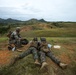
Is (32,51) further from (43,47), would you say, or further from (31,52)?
(43,47)

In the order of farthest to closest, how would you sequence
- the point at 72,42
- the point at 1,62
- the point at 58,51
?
the point at 72,42 < the point at 58,51 < the point at 1,62

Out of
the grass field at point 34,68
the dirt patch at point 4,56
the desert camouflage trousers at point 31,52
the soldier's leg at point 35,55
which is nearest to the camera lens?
the grass field at point 34,68

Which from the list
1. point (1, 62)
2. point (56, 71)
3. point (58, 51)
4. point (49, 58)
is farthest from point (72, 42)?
point (1, 62)

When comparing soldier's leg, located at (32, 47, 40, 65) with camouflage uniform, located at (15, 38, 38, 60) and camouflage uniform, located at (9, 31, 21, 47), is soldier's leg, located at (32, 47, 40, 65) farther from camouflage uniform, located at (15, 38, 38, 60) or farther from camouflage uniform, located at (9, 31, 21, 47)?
camouflage uniform, located at (9, 31, 21, 47)

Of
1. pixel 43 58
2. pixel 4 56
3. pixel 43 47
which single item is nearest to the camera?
pixel 43 58

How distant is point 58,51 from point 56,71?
9.75 ft

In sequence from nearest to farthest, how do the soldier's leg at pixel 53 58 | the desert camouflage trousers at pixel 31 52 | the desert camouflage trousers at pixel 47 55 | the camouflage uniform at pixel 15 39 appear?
the desert camouflage trousers at pixel 47 55
the soldier's leg at pixel 53 58
the desert camouflage trousers at pixel 31 52
the camouflage uniform at pixel 15 39

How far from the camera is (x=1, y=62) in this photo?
485 inches

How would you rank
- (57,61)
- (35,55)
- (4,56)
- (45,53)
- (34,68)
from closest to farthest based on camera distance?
(34,68) < (57,61) < (35,55) < (45,53) < (4,56)

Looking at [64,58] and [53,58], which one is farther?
[64,58]

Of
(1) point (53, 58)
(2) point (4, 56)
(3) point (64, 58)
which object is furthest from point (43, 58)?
(2) point (4, 56)

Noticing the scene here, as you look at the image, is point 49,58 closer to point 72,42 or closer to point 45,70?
point 45,70

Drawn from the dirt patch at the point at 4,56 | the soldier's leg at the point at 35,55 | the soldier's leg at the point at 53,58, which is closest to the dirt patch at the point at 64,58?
the soldier's leg at the point at 53,58

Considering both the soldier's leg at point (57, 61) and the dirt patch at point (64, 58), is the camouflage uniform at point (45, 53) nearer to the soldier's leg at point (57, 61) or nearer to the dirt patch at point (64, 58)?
the soldier's leg at point (57, 61)
